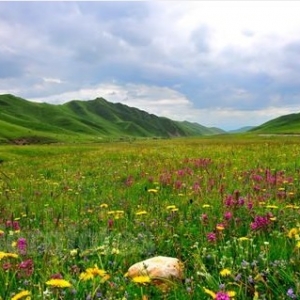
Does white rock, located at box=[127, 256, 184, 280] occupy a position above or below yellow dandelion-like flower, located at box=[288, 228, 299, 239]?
below

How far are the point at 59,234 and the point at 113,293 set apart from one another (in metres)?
2.59

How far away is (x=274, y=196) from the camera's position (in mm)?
8875

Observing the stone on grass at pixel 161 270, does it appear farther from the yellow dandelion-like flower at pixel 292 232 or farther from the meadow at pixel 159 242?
the yellow dandelion-like flower at pixel 292 232

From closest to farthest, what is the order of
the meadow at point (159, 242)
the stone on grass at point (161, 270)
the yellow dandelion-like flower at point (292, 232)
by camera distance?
the meadow at point (159, 242) < the stone on grass at point (161, 270) < the yellow dandelion-like flower at point (292, 232)

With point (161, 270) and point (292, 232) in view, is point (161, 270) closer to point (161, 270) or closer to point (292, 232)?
point (161, 270)

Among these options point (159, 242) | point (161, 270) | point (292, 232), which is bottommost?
point (159, 242)

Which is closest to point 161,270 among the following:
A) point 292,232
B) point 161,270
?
point 161,270

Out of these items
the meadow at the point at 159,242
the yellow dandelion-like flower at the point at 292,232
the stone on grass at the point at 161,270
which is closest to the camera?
the meadow at the point at 159,242

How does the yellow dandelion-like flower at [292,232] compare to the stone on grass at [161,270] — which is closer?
the stone on grass at [161,270]

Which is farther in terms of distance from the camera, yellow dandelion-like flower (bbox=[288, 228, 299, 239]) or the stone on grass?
yellow dandelion-like flower (bbox=[288, 228, 299, 239])

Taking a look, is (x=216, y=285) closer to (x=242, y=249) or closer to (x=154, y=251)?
(x=242, y=249)

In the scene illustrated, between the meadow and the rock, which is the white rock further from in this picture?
the meadow

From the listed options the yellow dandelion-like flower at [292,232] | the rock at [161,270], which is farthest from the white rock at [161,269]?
the yellow dandelion-like flower at [292,232]

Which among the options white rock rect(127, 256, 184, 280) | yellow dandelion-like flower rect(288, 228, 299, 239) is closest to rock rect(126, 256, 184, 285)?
white rock rect(127, 256, 184, 280)
